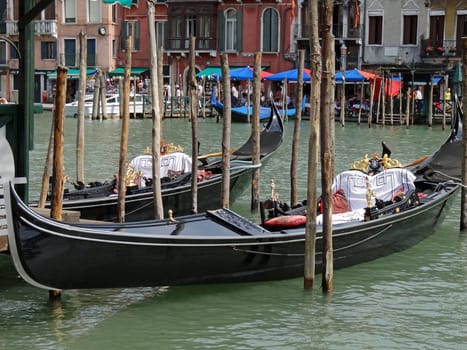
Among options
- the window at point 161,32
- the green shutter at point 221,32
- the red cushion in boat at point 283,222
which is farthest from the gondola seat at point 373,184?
the window at point 161,32

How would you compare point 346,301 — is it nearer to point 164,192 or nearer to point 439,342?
point 439,342

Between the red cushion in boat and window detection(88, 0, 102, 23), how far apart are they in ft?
76.7

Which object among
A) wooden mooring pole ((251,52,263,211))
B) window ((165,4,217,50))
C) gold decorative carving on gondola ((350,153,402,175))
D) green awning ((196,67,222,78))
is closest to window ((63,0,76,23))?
window ((165,4,217,50))

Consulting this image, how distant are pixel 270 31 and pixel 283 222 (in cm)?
2116

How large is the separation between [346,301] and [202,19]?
73.5ft

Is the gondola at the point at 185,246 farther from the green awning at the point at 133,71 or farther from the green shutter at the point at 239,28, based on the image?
the green awning at the point at 133,71

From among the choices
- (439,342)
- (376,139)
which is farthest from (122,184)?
(376,139)

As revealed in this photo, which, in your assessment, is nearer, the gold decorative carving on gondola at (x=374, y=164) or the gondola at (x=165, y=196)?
the gondola at (x=165, y=196)

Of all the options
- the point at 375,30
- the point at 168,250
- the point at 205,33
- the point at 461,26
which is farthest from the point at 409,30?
the point at 168,250

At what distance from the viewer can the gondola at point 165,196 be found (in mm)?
6645

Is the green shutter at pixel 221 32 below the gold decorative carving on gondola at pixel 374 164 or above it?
above

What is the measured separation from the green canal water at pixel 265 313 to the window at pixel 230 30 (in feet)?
67.7

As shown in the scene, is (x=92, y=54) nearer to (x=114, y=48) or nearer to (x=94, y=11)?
(x=114, y=48)

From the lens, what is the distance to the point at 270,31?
2631 centimetres
